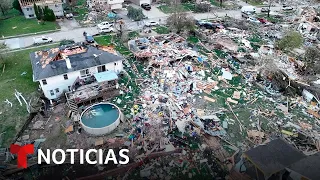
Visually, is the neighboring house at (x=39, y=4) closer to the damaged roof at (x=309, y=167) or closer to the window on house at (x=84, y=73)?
the window on house at (x=84, y=73)

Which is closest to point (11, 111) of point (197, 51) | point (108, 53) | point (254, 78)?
point (108, 53)

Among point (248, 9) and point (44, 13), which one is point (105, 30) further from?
point (248, 9)

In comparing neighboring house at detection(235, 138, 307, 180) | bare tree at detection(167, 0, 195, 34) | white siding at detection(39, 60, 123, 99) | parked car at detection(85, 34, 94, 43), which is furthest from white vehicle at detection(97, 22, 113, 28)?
neighboring house at detection(235, 138, 307, 180)

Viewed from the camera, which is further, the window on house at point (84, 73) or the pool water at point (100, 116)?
the window on house at point (84, 73)

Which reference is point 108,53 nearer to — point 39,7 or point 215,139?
point 215,139

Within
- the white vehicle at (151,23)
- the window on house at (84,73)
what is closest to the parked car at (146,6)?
the white vehicle at (151,23)
